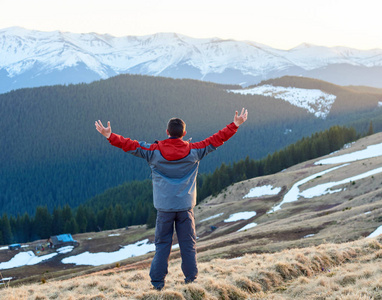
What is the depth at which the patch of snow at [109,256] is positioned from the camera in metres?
68.0

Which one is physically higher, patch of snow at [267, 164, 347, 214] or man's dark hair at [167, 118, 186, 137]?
man's dark hair at [167, 118, 186, 137]

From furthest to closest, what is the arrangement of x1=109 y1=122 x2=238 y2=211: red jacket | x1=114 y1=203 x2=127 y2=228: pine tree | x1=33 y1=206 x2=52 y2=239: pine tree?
x1=114 y1=203 x2=127 y2=228: pine tree < x1=33 y1=206 x2=52 y2=239: pine tree < x1=109 y1=122 x2=238 y2=211: red jacket

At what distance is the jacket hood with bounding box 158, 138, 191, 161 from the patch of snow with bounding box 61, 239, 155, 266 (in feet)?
198

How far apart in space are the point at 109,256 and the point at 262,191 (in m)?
31.6

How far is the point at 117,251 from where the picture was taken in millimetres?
73750

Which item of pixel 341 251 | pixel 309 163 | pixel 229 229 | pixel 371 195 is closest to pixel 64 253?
pixel 229 229

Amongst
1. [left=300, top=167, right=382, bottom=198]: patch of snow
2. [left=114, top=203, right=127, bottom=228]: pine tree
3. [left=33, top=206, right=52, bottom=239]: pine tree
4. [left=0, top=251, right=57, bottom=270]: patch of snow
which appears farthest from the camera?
[left=114, top=203, right=127, bottom=228]: pine tree

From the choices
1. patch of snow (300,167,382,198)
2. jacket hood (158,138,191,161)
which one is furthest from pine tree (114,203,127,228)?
jacket hood (158,138,191,161)

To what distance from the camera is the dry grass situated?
28.1 ft

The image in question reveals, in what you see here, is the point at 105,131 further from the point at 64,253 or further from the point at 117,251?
the point at 64,253

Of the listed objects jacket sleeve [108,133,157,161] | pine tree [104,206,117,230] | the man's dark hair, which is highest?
the man's dark hair

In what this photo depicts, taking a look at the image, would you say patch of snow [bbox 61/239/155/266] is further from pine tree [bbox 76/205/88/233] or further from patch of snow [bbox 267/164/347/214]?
pine tree [bbox 76/205/88/233]

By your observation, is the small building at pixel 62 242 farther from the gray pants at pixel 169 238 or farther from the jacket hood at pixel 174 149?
the jacket hood at pixel 174 149

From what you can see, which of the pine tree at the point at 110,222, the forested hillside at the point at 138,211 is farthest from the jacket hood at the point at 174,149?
the pine tree at the point at 110,222
